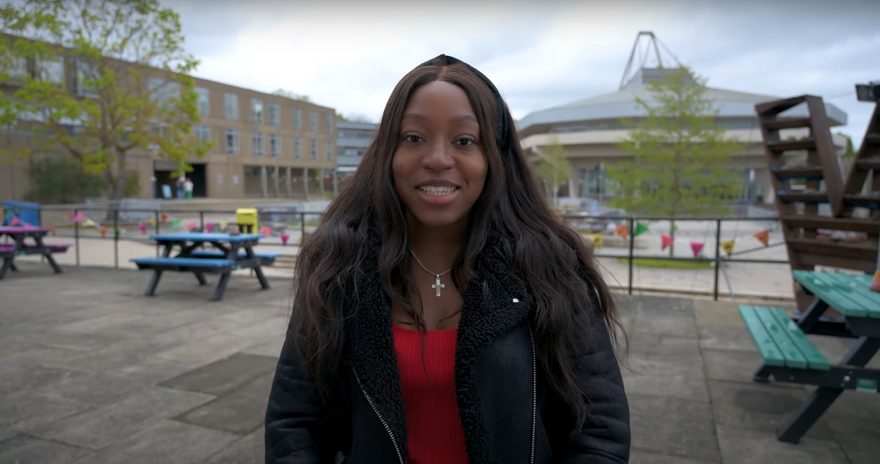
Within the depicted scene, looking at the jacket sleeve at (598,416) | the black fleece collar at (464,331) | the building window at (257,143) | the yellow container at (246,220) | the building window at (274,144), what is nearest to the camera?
the black fleece collar at (464,331)

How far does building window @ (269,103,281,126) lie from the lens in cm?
4636

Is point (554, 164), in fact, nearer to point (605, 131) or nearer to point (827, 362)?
point (605, 131)

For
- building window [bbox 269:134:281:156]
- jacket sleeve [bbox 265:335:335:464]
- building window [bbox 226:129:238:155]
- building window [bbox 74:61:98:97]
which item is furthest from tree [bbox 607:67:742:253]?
building window [bbox 226:129:238:155]

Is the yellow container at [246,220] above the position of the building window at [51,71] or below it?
below

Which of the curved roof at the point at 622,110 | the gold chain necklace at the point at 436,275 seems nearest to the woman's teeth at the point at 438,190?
the gold chain necklace at the point at 436,275

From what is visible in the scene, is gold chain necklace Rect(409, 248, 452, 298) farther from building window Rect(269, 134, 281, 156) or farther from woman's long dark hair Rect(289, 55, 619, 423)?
building window Rect(269, 134, 281, 156)

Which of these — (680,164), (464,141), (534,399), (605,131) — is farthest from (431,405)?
(605,131)

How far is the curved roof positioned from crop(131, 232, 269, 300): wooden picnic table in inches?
1693

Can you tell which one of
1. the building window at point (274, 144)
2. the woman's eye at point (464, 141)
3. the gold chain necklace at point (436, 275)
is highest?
the building window at point (274, 144)

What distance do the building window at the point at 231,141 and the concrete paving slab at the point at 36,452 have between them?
48.0m

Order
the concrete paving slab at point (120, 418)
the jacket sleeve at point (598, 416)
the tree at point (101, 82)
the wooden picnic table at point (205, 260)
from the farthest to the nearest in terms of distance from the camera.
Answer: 1. the tree at point (101, 82)
2. the wooden picnic table at point (205, 260)
3. the concrete paving slab at point (120, 418)
4. the jacket sleeve at point (598, 416)

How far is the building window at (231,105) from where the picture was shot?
154 ft

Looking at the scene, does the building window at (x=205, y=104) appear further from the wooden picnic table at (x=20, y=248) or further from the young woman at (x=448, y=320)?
the young woman at (x=448, y=320)

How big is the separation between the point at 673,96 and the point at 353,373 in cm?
2300
